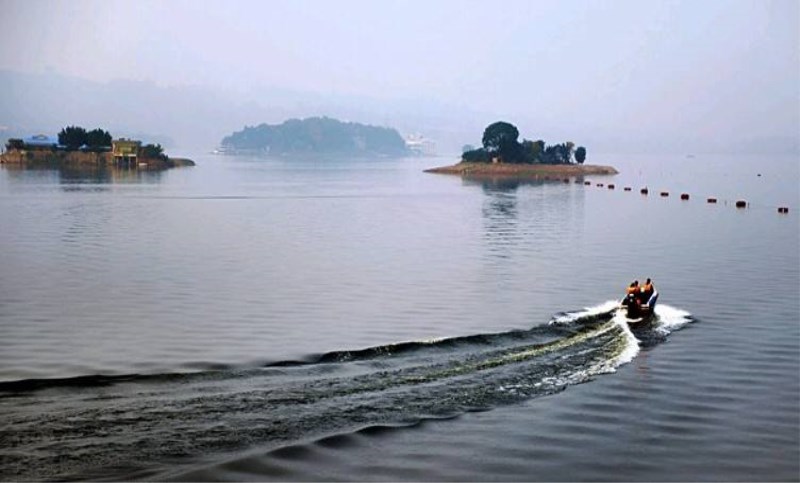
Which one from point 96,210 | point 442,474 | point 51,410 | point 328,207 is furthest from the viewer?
point 328,207

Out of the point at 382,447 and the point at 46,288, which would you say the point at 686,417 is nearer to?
the point at 382,447

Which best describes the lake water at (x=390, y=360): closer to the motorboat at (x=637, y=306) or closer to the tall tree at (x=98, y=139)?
the motorboat at (x=637, y=306)

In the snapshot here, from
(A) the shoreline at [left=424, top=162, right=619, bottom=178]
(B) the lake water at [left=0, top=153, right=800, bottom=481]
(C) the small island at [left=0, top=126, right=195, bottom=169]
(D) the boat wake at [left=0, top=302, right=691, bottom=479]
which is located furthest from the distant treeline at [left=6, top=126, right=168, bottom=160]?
(D) the boat wake at [left=0, top=302, right=691, bottom=479]

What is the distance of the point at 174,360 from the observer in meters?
20.8

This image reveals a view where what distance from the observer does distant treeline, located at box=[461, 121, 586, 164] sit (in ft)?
608

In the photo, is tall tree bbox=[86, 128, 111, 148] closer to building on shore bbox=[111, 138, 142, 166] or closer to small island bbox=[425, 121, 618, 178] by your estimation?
building on shore bbox=[111, 138, 142, 166]

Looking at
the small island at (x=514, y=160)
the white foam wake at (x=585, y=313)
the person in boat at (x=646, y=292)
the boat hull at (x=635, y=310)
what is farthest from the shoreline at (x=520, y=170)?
the boat hull at (x=635, y=310)

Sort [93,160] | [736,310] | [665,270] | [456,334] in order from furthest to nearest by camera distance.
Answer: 1. [93,160]
2. [665,270]
3. [736,310]
4. [456,334]

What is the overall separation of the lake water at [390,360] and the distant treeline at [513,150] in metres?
136

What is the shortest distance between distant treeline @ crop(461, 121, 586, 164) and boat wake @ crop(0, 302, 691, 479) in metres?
165

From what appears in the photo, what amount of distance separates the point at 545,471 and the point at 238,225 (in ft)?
152

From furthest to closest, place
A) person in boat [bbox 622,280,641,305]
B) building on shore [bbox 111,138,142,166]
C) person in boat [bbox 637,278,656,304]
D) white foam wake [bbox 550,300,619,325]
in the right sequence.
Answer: building on shore [bbox 111,138,142,166], person in boat [bbox 637,278,656,304], person in boat [bbox 622,280,641,305], white foam wake [bbox 550,300,619,325]

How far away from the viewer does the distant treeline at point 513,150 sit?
185 m

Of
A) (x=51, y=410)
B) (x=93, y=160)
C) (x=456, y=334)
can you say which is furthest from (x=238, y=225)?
(x=93, y=160)
